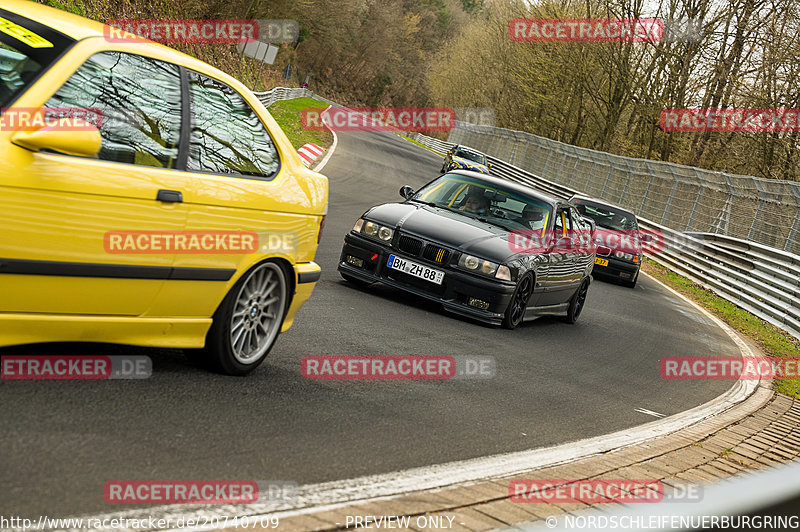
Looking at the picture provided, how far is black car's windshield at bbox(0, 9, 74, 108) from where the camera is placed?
4.35 metres

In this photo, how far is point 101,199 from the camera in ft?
14.7

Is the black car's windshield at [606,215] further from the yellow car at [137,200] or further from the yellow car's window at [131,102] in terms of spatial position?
the yellow car's window at [131,102]

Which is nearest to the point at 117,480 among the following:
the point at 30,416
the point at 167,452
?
the point at 167,452

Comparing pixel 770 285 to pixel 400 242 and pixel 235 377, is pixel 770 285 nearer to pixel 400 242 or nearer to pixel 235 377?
pixel 400 242

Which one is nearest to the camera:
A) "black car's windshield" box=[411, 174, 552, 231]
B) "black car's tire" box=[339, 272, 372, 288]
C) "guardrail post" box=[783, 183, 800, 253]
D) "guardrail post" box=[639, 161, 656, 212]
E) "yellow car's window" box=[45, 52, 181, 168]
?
"yellow car's window" box=[45, 52, 181, 168]

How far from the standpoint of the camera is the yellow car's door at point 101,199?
163 inches

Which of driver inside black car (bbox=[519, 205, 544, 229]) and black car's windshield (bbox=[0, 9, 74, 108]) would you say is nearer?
black car's windshield (bbox=[0, 9, 74, 108])

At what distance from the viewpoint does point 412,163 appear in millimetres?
45969

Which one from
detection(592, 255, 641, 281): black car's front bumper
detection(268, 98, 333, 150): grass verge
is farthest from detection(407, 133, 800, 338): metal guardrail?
detection(268, 98, 333, 150): grass verge

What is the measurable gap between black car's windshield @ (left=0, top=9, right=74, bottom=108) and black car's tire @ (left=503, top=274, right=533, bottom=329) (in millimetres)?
6281

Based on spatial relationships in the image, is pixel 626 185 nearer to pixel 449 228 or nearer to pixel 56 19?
pixel 449 228

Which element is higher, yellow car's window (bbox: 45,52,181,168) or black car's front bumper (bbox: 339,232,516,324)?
yellow car's window (bbox: 45,52,181,168)

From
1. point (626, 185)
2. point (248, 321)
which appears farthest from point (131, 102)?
point (626, 185)

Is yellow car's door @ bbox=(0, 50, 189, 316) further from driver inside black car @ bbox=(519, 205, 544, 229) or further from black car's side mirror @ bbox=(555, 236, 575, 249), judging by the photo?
black car's side mirror @ bbox=(555, 236, 575, 249)
